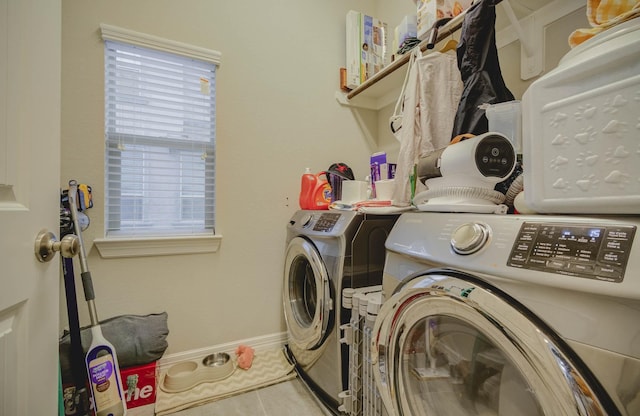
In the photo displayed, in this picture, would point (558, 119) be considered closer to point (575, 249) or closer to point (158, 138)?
point (575, 249)

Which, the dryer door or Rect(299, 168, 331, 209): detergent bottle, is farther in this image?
Rect(299, 168, 331, 209): detergent bottle

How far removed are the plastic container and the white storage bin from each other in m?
0.41

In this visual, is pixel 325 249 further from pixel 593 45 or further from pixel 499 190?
pixel 593 45

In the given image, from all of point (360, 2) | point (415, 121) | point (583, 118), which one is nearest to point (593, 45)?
point (583, 118)

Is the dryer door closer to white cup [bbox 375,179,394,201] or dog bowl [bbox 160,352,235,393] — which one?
white cup [bbox 375,179,394,201]

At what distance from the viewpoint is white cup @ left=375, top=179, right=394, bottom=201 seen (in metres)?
1.47

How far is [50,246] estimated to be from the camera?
24.3 inches

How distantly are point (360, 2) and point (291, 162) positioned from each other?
1527 mm

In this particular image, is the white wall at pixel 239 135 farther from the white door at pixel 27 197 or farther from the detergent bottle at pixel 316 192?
the white door at pixel 27 197

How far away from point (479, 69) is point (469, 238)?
2.74 ft

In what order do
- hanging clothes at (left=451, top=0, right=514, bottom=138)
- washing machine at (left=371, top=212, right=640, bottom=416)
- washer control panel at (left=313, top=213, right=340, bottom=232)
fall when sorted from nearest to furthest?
washing machine at (left=371, top=212, right=640, bottom=416), hanging clothes at (left=451, top=0, right=514, bottom=138), washer control panel at (left=313, top=213, right=340, bottom=232)

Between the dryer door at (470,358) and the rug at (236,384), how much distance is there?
1016 millimetres

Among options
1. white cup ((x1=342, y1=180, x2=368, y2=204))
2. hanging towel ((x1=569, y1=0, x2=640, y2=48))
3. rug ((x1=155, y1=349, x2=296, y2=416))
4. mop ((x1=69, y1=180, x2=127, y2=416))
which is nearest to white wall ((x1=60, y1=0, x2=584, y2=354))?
rug ((x1=155, y1=349, x2=296, y2=416))

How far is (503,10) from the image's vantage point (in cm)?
124
